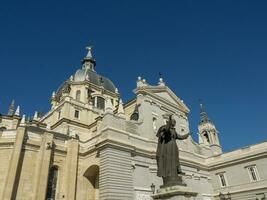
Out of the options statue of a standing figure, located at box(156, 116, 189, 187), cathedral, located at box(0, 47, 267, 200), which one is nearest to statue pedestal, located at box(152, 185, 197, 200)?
statue of a standing figure, located at box(156, 116, 189, 187)

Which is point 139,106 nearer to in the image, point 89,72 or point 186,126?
point 186,126

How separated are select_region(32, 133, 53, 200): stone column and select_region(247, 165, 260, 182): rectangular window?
2448 centimetres

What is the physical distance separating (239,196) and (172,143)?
25.5 m

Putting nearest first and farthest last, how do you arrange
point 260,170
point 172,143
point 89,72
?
point 172,143, point 260,170, point 89,72

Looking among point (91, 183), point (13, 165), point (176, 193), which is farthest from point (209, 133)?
point (176, 193)

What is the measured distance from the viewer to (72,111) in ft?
127

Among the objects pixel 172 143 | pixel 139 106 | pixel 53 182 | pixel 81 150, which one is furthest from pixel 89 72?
pixel 172 143

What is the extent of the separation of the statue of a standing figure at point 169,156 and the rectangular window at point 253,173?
975 inches

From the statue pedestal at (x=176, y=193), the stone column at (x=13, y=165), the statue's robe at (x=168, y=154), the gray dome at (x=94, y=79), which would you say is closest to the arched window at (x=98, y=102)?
the gray dome at (x=94, y=79)

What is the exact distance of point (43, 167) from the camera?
71.9 ft

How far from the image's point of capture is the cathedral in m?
21.5

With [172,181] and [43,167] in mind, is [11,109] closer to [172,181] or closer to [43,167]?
[43,167]

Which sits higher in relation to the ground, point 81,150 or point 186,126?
point 186,126

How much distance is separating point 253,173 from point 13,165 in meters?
27.6
